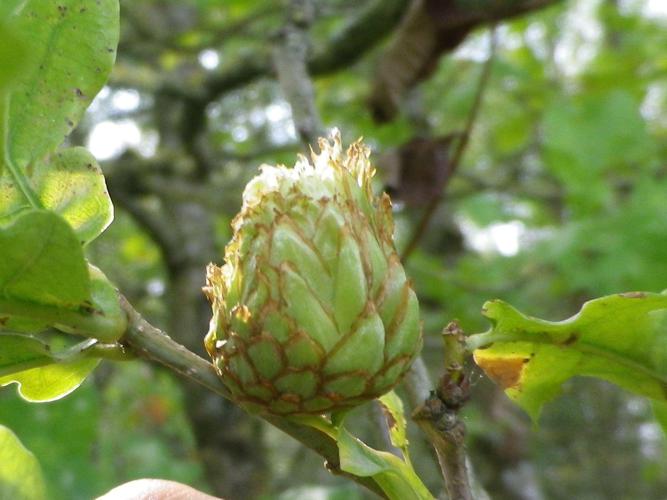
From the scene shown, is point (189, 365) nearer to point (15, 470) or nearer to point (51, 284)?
point (51, 284)

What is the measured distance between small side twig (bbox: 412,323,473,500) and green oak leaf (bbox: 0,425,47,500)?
2.54 feet

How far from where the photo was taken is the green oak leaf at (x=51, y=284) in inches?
48.3

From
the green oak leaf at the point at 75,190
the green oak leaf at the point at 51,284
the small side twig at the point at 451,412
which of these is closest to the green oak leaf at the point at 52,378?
the green oak leaf at the point at 51,284

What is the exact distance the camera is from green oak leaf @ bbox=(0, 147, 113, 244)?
1.51 metres

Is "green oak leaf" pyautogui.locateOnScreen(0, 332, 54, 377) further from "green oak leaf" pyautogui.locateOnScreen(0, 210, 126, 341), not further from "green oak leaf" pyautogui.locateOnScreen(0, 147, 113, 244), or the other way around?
"green oak leaf" pyautogui.locateOnScreen(0, 147, 113, 244)

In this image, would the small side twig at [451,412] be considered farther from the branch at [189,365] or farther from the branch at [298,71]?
the branch at [298,71]

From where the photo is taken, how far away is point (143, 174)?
595cm

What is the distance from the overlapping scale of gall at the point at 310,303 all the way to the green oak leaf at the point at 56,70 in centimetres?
35

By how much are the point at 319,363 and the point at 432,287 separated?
14.9ft

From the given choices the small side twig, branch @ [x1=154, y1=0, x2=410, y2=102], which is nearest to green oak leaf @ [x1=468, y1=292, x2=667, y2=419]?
the small side twig

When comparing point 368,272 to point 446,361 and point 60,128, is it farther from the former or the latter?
point 60,128

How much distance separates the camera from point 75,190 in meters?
1.52

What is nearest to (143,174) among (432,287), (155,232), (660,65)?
(155,232)

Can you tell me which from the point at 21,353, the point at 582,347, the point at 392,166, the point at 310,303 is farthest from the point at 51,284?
the point at 392,166
